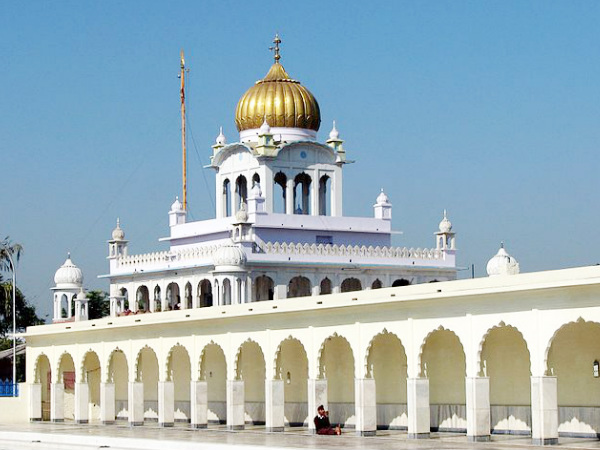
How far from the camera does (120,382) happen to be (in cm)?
4819

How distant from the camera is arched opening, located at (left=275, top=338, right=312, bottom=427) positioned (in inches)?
1566

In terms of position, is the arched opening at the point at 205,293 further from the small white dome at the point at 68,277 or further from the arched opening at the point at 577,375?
the arched opening at the point at 577,375

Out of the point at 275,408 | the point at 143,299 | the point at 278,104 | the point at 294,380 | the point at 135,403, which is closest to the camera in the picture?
the point at 275,408

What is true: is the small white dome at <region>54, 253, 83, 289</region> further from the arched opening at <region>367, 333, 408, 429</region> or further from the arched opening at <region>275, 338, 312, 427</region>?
the arched opening at <region>367, 333, 408, 429</region>

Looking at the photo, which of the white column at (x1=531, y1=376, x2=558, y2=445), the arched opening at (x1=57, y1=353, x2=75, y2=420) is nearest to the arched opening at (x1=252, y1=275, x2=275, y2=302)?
the arched opening at (x1=57, y1=353, x2=75, y2=420)

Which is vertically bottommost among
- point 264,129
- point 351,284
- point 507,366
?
point 507,366

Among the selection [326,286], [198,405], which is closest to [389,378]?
[198,405]

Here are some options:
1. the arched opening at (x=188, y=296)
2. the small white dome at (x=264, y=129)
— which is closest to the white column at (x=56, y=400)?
the arched opening at (x=188, y=296)

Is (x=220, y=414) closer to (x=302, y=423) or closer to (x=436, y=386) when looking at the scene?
(x=302, y=423)

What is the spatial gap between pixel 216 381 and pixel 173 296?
10494 mm

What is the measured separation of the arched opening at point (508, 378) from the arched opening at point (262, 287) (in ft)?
57.1

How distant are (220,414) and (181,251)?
1075 cm

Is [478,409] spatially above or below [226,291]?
below

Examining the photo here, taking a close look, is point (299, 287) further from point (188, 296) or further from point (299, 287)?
point (188, 296)
